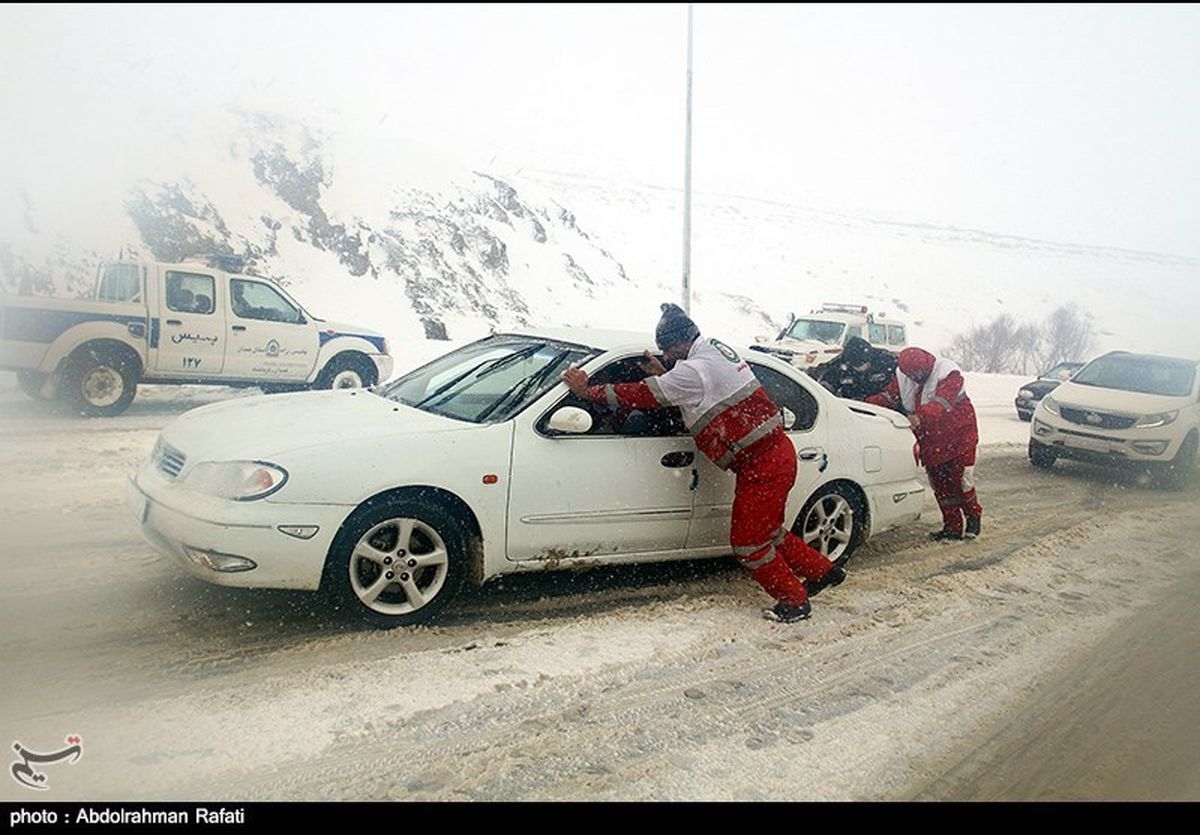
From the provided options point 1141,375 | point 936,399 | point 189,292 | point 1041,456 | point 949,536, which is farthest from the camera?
point 1141,375

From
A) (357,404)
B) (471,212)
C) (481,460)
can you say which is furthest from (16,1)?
(471,212)

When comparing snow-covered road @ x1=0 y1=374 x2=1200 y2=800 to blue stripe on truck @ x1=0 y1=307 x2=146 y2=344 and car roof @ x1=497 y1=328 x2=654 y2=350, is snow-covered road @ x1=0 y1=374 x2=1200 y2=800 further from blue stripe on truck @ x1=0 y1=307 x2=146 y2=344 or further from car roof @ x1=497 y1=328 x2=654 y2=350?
blue stripe on truck @ x1=0 y1=307 x2=146 y2=344

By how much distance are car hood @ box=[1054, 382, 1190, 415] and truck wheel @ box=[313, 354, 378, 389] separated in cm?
824

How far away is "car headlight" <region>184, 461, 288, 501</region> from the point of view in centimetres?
394

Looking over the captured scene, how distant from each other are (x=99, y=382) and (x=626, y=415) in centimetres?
759

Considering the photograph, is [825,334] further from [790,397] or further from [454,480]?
[454,480]

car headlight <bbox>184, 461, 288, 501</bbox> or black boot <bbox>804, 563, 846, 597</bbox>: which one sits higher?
car headlight <bbox>184, 461, 288, 501</bbox>

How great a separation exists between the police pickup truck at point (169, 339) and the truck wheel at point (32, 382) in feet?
0.03

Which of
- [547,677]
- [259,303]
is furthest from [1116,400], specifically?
[259,303]

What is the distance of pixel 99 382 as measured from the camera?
9.98 m

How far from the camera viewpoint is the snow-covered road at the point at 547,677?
313 centimetres

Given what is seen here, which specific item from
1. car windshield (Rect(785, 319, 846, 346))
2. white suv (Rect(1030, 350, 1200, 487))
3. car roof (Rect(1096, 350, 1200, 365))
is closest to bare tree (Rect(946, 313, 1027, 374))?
car windshield (Rect(785, 319, 846, 346))

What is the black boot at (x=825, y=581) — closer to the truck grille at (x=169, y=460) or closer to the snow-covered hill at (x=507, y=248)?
the truck grille at (x=169, y=460)

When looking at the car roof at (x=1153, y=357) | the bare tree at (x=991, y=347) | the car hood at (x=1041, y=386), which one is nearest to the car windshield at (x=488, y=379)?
the car roof at (x=1153, y=357)
